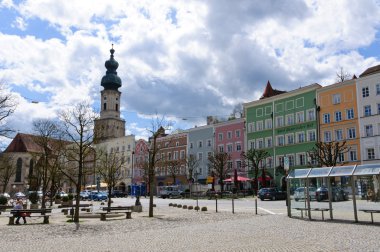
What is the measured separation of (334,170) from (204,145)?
59.2 meters

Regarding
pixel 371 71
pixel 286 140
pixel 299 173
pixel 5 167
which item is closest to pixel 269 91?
pixel 286 140

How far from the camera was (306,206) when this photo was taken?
20.5 metres

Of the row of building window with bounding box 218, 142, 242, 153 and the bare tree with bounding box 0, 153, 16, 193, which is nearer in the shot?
the bare tree with bounding box 0, 153, 16, 193

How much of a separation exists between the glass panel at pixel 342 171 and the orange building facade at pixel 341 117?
3686 cm

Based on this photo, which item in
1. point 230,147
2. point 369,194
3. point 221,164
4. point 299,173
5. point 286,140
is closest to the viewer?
point 369,194

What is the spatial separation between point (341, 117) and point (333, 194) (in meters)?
39.9

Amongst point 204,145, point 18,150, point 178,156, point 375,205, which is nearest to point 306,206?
point 375,205

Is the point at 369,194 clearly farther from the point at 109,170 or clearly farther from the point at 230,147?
the point at 230,147

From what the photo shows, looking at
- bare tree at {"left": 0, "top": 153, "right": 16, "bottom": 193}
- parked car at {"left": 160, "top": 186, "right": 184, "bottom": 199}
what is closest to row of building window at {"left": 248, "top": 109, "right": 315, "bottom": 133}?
parked car at {"left": 160, "top": 186, "right": 184, "bottom": 199}

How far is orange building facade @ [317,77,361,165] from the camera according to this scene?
54406mm

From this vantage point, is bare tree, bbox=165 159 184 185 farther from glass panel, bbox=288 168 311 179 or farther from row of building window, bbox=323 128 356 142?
glass panel, bbox=288 168 311 179

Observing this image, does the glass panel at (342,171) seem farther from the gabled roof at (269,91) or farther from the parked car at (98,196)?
the gabled roof at (269,91)

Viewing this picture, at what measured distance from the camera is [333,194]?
64.6 ft

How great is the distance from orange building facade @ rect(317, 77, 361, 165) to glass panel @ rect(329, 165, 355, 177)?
121 ft
